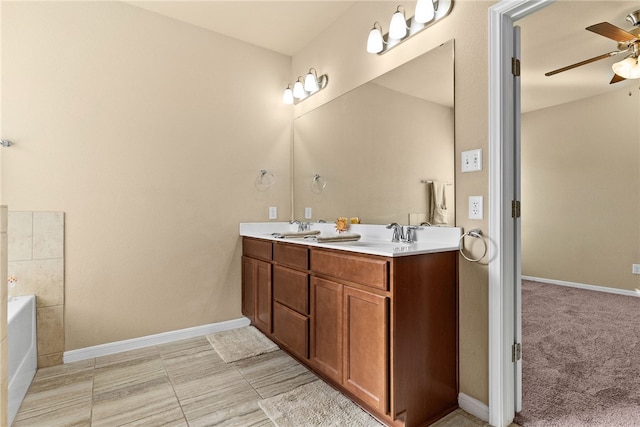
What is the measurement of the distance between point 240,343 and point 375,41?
2477mm

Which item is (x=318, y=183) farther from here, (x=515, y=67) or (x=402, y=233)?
(x=515, y=67)

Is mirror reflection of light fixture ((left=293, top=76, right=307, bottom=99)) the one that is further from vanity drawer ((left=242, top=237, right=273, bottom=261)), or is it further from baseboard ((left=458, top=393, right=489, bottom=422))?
baseboard ((left=458, top=393, right=489, bottom=422))

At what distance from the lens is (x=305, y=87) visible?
118 inches

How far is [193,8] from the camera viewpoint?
101 inches

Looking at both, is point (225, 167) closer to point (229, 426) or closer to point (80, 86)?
point (80, 86)

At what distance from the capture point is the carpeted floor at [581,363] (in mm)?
1641

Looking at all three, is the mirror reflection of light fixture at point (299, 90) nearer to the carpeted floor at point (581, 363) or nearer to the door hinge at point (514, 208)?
the door hinge at point (514, 208)

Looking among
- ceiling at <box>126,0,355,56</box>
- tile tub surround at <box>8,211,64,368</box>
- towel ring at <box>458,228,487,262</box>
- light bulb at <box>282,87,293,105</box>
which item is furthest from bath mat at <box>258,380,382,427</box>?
ceiling at <box>126,0,355,56</box>

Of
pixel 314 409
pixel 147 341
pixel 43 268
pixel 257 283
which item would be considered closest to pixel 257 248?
pixel 257 283

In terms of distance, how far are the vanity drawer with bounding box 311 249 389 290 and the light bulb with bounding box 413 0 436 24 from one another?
1.42 m

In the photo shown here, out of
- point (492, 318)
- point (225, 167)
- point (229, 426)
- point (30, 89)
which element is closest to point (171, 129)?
point (225, 167)

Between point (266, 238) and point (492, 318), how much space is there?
1631mm

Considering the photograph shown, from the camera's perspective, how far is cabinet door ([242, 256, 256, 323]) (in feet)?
9.16

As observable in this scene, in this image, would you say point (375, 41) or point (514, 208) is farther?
point (375, 41)
